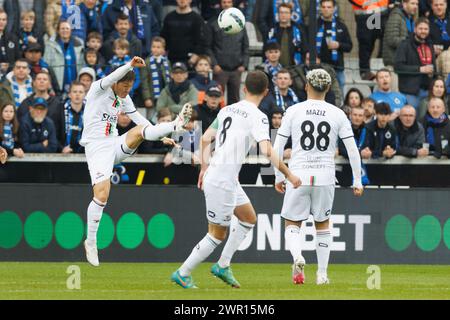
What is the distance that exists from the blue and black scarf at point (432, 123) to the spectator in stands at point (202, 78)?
11.6 ft

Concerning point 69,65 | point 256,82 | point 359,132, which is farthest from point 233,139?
point 69,65

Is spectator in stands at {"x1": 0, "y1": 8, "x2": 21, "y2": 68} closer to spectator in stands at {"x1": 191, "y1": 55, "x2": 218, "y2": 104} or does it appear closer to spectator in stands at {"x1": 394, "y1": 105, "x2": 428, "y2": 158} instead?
spectator in stands at {"x1": 191, "y1": 55, "x2": 218, "y2": 104}

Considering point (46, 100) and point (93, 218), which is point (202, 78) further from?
point (93, 218)

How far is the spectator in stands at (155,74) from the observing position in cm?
1912

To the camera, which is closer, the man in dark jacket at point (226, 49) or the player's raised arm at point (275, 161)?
the player's raised arm at point (275, 161)

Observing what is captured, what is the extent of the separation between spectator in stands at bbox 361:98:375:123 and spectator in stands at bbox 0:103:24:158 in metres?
5.60

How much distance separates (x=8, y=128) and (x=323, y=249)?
6.76m

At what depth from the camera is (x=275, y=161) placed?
468 inches

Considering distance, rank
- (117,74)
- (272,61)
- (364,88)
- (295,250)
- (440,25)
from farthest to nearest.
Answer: (440,25)
(364,88)
(272,61)
(117,74)
(295,250)

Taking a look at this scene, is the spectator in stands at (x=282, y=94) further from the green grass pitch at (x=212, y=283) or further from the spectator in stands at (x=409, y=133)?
the green grass pitch at (x=212, y=283)

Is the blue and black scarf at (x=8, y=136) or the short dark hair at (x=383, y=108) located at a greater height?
the short dark hair at (x=383, y=108)

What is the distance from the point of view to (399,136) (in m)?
18.9

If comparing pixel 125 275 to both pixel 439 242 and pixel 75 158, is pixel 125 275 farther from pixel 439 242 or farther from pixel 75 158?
pixel 439 242

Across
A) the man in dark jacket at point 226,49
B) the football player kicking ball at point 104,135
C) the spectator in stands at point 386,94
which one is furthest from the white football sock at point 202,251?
the spectator in stands at point 386,94
